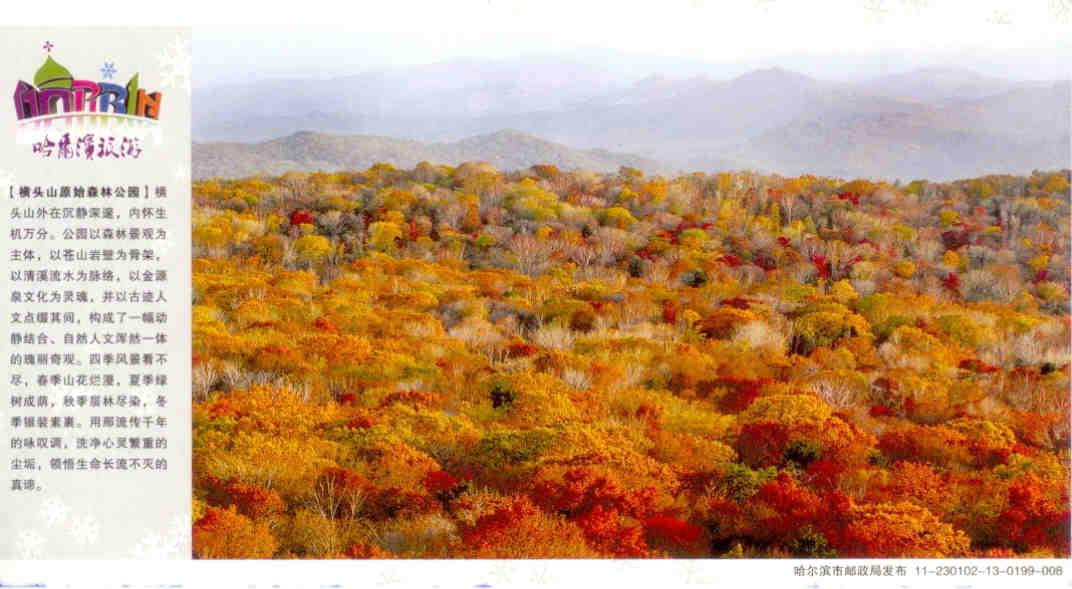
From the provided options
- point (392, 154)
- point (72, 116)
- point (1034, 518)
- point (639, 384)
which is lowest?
point (1034, 518)

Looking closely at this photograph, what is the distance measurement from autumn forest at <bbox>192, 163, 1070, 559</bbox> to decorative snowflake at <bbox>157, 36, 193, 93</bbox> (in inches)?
67.2

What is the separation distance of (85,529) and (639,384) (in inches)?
139

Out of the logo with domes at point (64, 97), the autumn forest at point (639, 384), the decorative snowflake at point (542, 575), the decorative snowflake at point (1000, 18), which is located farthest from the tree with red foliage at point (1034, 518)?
the logo with domes at point (64, 97)

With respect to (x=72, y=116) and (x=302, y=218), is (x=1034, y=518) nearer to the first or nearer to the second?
(x=72, y=116)

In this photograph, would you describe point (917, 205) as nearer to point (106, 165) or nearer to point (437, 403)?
point (437, 403)

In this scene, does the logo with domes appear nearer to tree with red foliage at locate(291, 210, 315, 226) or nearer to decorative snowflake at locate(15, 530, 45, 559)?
decorative snowflake at locate(15, 530, 45, 559)

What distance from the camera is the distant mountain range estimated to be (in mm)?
7629

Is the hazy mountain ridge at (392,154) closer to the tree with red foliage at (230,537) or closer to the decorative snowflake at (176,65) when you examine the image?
the decorative snowflake at (176,65)

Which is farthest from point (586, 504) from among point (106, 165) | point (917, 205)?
point (917, 205)

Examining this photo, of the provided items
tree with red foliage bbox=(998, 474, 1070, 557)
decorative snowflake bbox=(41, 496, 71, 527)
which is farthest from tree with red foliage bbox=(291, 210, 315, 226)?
tree with red foliage bbox=(998, 474, 1070, 557)

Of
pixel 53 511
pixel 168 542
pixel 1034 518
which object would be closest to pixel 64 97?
pixel 53 511

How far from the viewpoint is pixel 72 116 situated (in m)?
5.68

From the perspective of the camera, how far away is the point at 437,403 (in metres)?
6.18

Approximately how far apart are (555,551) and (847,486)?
173 centimetres
